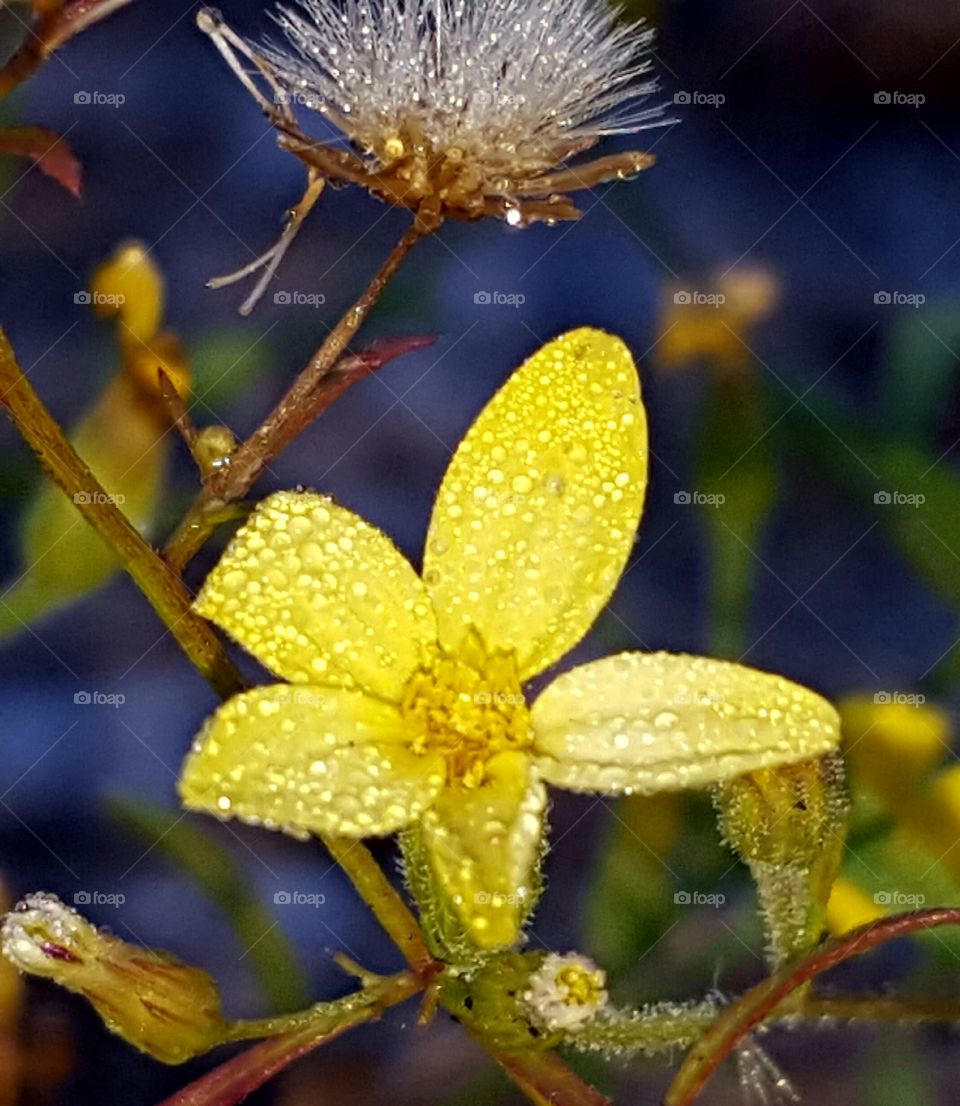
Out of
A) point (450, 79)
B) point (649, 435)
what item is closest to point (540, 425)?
point (649, 435)

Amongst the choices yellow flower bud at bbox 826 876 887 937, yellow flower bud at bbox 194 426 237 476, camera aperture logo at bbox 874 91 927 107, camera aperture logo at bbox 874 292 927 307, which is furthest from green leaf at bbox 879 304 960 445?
yellow flower bud at bbox 194 426 237 476

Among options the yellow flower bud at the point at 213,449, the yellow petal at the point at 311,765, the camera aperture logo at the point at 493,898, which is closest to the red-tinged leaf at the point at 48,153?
the yellow flower bud at the point at 213,449

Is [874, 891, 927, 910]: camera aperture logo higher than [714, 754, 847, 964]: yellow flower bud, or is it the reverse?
[714, 754, 847, 964]: yellow flower bud

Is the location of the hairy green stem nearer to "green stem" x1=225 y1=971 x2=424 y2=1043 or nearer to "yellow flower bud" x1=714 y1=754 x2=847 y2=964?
"green stem" x1=225 y1=971 x2=424 y2=1043

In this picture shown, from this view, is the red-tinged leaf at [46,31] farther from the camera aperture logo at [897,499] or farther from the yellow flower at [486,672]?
the camera aperture logo at [897,499]

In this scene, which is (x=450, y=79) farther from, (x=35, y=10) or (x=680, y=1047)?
(x=680, y=1047)

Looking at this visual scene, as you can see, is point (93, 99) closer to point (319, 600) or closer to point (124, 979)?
point (319, 600)
